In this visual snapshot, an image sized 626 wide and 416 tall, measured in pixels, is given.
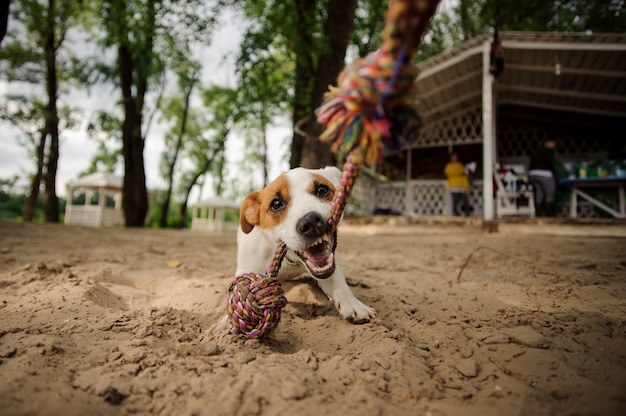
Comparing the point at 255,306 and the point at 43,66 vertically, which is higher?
the point at 43,66

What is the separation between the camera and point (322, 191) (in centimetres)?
199

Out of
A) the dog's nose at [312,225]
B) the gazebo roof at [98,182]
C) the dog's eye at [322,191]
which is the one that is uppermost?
the gazebo roof at [98,182]

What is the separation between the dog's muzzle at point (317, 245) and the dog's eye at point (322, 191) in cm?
26

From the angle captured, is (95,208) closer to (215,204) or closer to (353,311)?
(215,204)

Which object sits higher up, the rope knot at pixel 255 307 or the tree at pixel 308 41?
the tree at pixel 308 41

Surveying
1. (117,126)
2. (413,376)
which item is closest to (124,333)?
(413,376)

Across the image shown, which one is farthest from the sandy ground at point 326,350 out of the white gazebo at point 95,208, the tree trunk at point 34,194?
the white gazebo at point 95,208

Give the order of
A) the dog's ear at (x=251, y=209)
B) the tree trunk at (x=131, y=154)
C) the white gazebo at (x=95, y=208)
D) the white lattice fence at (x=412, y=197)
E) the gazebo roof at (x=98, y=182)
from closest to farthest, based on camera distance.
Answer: the dog's ear at (x=251, y=209) < the white lattice fence at (x=412, y=197) < the tree trunk at (x=131, y=154) < the white gazebo at (x=95, y=208) < the gazebo roof at (x=98, y=182)

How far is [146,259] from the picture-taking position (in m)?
4.43

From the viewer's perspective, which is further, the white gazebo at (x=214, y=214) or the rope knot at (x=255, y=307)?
the white gazebo at (x=214, y=214)

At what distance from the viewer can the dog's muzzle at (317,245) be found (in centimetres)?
168

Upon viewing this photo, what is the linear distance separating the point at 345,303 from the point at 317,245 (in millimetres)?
530

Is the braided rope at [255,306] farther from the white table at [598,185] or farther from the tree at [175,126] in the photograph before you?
the tree at [175,126]

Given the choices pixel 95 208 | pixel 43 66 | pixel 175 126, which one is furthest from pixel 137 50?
pixel 175 126
